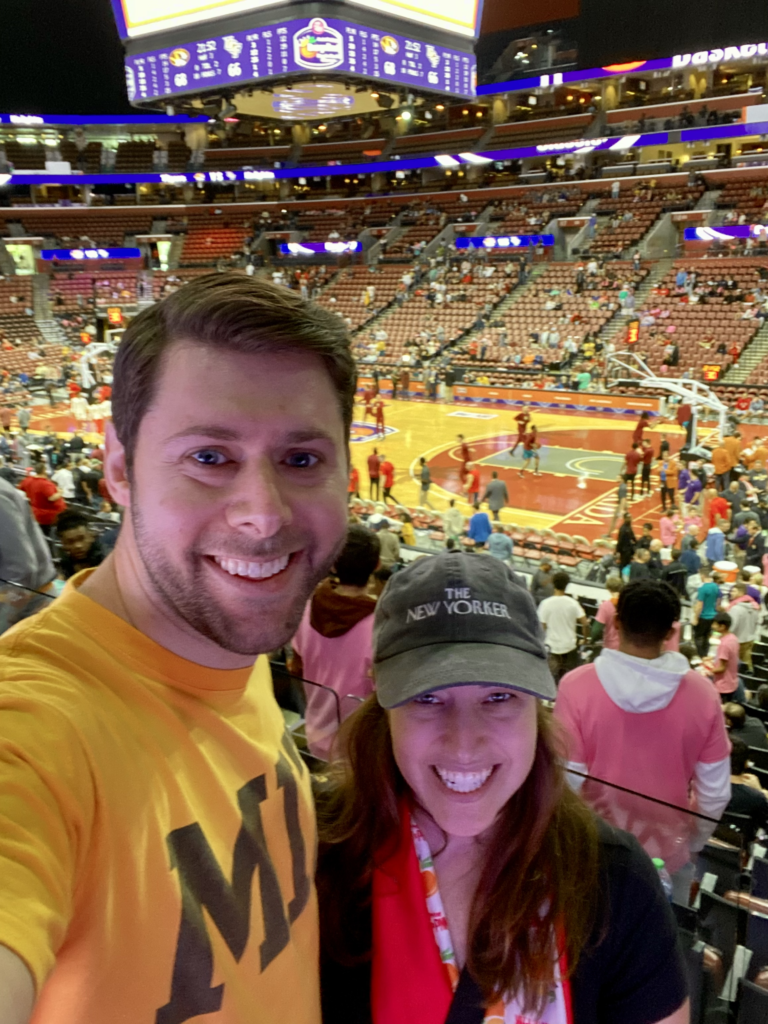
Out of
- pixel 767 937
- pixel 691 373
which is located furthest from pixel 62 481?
pixel 691 373

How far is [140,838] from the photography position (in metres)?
1.13

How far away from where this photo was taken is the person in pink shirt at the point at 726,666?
621 cm

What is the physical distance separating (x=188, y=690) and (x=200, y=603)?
0.50 ft

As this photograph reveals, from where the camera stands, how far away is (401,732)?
1552mm

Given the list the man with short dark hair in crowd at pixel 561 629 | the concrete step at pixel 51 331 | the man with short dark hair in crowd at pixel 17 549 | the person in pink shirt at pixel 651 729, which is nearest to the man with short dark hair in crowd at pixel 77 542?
the man with short dark hair in crowd at pixel 17 549

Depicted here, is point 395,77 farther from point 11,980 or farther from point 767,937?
point 11,980

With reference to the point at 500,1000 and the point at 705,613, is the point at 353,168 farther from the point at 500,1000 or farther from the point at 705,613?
the point at 500,1000

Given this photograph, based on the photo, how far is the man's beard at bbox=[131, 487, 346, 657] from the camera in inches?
51.4

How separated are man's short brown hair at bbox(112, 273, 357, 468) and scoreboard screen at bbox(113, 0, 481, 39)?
9.21 m

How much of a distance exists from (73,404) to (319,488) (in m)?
23.5

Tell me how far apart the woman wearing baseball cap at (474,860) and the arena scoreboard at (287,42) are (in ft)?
31.4

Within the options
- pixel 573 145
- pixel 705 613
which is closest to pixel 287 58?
pixel 705 613

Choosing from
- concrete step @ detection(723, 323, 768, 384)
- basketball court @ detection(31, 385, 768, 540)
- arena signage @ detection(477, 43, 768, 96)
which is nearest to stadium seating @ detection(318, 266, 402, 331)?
arena signage @ detection(477, 43, 768, 96)

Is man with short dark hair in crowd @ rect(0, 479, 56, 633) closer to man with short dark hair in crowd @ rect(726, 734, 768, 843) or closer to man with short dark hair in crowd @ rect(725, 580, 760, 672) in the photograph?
man with short dark hair in crowd @ rect(726, 734, 768, 843)
